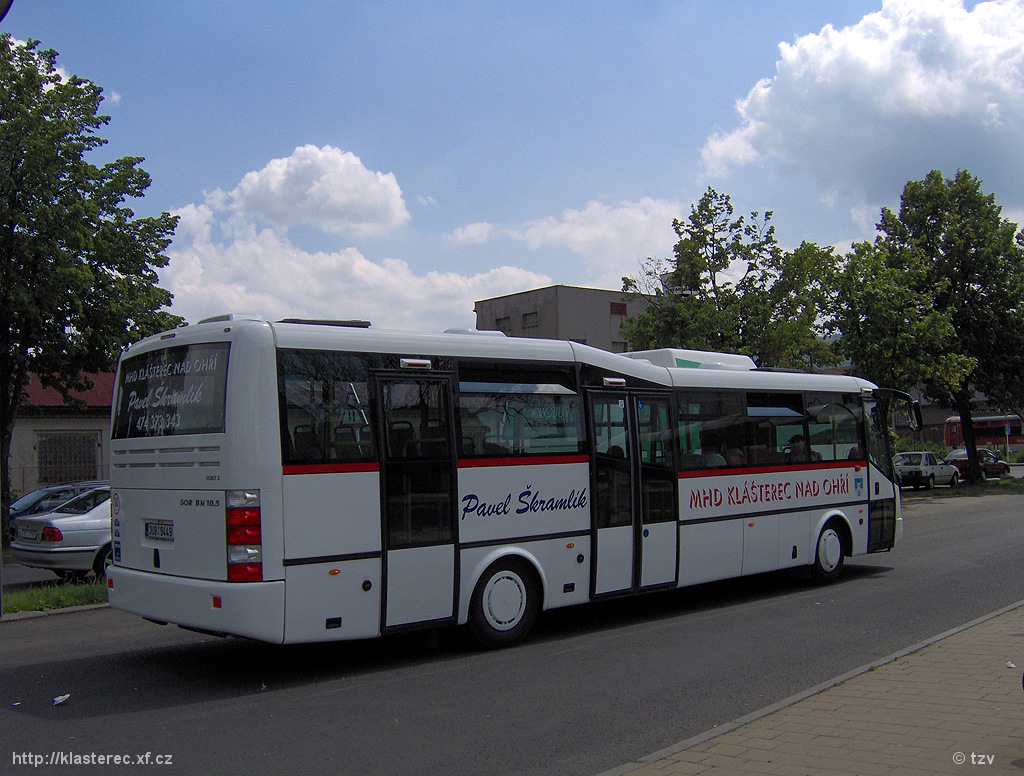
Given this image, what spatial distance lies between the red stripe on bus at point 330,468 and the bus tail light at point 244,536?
361 millimetres

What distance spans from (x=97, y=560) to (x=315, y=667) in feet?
23.6

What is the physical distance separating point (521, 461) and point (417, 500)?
1247mm

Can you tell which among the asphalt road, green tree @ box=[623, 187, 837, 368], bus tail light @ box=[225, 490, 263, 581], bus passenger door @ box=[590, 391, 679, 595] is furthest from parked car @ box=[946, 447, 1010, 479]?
bus tail light @ box=[225, 490, 263, 581]

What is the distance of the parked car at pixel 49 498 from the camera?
50.8 ft

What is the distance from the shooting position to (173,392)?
26.5 feet

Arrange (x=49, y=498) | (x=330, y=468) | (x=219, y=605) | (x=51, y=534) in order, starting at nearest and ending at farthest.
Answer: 1. (x=219, y=605)
2. (x=330, y=468)
3. (x=51, y=534)
4. (x=49, y=498)

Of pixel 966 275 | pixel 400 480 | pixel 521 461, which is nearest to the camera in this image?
pixel 400 480

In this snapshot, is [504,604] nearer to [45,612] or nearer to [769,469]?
[769,469]

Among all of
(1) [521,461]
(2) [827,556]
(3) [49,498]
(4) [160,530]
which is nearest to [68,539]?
(3) [49,498]

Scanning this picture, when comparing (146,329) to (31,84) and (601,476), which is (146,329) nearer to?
(31,84)

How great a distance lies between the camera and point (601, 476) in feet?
32.0

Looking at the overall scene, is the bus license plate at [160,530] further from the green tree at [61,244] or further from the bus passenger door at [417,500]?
the green tree at [61,244]

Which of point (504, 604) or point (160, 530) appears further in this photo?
point (504, 604)

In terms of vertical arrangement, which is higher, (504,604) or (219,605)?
(219,605)
